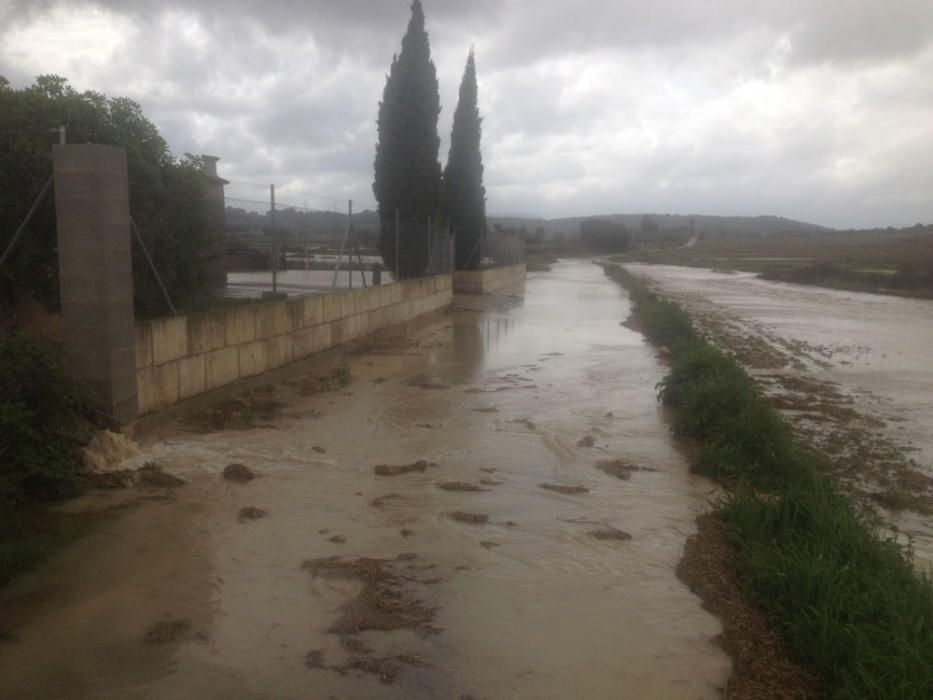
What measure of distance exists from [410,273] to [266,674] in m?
17.3

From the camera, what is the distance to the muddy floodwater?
13.8ft

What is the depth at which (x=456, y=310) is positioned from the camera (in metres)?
26.1

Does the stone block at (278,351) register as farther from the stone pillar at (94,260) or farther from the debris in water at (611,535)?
the debris in water at (611,535)

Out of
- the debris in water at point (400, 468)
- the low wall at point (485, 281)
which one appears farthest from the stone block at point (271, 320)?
the low wall at point (485, 281)

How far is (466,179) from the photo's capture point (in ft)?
117

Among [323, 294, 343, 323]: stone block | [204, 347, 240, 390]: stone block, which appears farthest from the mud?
[323, 294, 343, 323]: stone block

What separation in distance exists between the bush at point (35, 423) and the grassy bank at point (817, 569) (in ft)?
15.5

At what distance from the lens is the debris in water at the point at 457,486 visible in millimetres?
7379

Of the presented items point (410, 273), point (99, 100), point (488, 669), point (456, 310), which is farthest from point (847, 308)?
point (488, 669)

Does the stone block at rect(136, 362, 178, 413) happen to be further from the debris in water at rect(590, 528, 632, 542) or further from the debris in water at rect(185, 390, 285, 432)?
the debris in water at rect(590, 528, 632, 542)

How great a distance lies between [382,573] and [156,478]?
260 cm

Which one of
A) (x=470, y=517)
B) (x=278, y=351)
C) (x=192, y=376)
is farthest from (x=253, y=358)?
(x=470, y=517)

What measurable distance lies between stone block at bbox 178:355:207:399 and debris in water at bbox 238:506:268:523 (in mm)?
3008

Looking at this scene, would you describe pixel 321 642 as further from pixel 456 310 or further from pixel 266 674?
pixel 456 310
